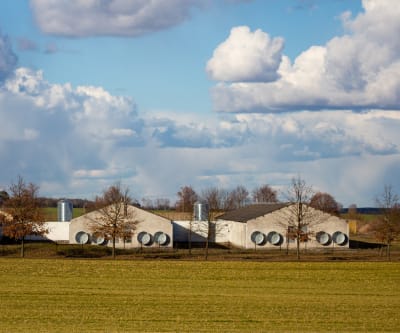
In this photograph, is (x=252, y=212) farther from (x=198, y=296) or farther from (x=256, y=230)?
(x=198, y=296)

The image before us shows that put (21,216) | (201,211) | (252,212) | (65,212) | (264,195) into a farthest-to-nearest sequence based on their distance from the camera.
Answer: (264,195) < (201,211) < (65,212) < (252,212) < (21,216)

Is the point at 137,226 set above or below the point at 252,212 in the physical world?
below

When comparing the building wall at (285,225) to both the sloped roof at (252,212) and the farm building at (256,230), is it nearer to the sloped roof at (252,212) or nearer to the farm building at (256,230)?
the farm building at (256,230)

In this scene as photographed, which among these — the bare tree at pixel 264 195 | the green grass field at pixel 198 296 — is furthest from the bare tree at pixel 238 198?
the green grass field at pixel 198 296

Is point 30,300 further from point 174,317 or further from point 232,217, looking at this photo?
point 232,217

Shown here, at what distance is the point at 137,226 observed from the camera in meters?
86.1

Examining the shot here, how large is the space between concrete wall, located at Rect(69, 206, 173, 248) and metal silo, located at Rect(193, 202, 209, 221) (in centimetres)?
1670

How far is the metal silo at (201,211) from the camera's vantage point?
345ft

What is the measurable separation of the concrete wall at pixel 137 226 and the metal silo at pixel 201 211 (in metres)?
16.7

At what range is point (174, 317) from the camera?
28250 mm

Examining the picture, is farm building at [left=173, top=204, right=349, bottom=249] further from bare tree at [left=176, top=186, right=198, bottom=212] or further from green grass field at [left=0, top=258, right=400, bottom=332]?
bare tree at [left=176, top=186, right=198, bottom=212]

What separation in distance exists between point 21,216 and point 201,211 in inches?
1501

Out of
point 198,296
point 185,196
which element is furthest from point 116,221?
point 185,196

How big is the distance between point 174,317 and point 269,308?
15.7 ft
